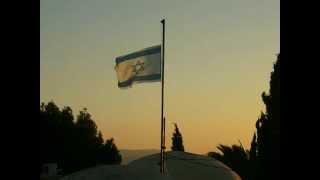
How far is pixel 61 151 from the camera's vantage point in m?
88.4

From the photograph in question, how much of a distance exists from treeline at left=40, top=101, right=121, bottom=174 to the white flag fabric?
160ft

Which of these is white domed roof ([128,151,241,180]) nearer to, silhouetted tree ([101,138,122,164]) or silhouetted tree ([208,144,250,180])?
silhouetted tree ([208,144,250,180])

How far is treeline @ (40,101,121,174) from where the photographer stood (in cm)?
8769

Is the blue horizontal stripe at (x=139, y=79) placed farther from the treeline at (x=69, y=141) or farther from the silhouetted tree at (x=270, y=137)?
the treeline at (x=69, y=141)

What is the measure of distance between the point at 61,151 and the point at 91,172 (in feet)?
171

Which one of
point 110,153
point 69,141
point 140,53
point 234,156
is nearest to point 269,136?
point 234,156

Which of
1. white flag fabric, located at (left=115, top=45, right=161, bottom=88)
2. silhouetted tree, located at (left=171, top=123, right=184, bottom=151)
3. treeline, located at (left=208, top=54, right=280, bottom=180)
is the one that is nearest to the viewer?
white flag fabric, located at (left=115, top=45, right=161, bottom=88)

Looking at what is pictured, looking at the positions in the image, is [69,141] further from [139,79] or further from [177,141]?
[139,79]

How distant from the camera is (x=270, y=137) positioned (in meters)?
58.2

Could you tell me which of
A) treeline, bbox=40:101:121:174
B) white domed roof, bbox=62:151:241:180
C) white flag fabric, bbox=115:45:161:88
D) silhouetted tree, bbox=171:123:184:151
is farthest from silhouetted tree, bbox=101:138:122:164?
white flag fabric, bbox=115:45:161:88

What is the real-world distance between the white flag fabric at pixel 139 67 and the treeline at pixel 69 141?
48.7 meters

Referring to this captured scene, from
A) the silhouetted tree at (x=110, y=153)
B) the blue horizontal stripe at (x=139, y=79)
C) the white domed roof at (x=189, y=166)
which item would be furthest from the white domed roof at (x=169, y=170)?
the silhouetted tree at (x=110, y=153)
